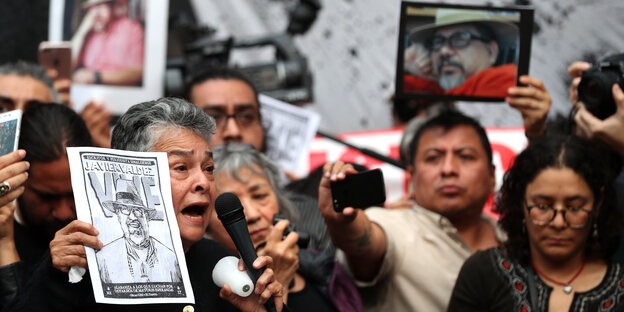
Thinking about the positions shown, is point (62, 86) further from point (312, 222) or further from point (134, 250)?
point (134, 250)

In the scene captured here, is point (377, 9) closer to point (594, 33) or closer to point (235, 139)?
point (594, 33)

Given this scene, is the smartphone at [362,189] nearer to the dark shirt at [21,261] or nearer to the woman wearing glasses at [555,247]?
the woman wearing glasses at [555,247]

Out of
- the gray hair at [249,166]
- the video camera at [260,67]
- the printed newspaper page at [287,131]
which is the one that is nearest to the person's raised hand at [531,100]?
the gray hair at [249,166]

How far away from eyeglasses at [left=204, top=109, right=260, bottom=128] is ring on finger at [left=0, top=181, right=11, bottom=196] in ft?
4.49

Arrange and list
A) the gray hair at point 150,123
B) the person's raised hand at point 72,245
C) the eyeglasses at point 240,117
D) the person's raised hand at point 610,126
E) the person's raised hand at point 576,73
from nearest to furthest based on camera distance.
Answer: the person's raised hand at point 72,245 < the gray hair at point 150,123 < the person's raised hand at point 610,126 < the person's raised hand at point 576,73 < the eyeglasses at point 240,117

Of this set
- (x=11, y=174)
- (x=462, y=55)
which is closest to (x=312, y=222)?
(x=462, y=55)

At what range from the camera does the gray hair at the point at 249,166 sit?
2.79 m

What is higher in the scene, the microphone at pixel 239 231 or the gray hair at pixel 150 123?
the gray hair at pixel 150 123

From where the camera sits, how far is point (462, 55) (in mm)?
2996

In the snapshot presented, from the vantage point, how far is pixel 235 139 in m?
3.36

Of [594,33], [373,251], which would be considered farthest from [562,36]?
[373,251]

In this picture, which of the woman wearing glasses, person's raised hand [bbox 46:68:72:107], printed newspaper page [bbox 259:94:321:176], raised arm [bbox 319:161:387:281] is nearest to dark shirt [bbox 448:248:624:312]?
the woman wearing glasses

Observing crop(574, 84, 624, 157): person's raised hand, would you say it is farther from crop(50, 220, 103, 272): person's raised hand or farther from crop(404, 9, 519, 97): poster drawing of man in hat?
crop(50, 220, 103, 272): person's raised hand

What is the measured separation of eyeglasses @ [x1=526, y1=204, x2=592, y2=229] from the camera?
2461 mm
